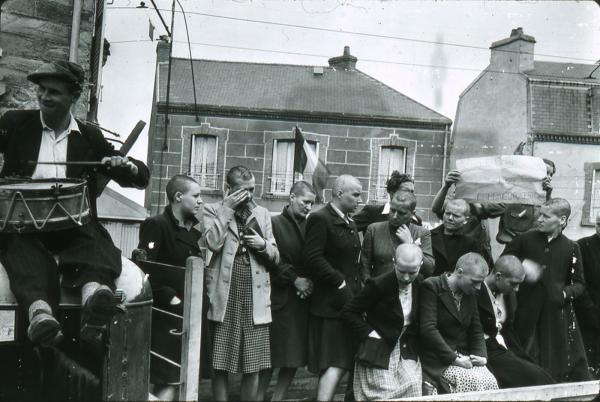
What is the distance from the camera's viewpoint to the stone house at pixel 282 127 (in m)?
14.0

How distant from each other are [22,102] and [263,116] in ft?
33.0

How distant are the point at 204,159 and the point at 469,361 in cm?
1026

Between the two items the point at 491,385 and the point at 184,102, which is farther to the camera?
the point at 184,102

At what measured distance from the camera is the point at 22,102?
21.3 feet

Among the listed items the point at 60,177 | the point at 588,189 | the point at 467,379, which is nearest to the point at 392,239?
the point at 467,379

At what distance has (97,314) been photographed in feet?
12.0

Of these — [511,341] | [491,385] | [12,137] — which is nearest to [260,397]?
[491,385]

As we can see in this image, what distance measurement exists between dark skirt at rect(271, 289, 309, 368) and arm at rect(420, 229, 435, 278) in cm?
105

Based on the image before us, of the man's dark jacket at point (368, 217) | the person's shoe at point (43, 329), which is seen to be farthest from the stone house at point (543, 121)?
the person's shoe at point (43, 329)

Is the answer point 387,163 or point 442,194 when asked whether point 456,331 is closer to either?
point 442,194

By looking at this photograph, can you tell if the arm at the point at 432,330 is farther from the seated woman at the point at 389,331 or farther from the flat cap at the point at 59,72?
the flat cap at the point at 59,72

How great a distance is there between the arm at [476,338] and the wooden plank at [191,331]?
2.41 metres

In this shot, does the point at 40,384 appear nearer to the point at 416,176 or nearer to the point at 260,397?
the point at 260,397

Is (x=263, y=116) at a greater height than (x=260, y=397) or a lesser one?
greater
